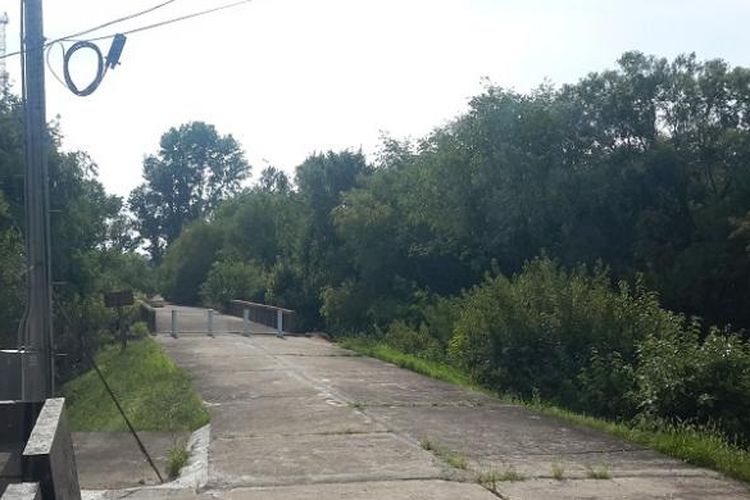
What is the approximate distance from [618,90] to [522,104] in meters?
4.22

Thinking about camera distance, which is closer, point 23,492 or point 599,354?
point 23,492

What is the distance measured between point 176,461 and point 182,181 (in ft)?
316

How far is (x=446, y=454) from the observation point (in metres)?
9.93

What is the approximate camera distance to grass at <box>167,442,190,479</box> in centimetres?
946

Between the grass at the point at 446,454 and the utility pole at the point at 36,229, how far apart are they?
3858 millimetres

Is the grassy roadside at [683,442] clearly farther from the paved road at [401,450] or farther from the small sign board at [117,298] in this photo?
the small sign board at [117,298]

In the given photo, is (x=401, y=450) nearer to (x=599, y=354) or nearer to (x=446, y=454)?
(x=446, y=454)

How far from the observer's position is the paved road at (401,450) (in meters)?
8.45

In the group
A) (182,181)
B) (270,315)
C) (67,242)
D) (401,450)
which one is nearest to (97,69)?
(401,450)

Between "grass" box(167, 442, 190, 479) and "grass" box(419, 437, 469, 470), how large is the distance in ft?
8.05

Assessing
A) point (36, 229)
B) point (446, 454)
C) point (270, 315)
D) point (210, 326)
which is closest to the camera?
point (36, 229)

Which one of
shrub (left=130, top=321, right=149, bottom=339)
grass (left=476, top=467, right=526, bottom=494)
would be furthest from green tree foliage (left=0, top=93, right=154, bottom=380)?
grass (left=476, top=467, right=526, bottom=494)

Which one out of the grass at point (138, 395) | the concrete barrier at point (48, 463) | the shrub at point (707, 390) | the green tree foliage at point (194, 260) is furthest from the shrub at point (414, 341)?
the green tree foliage at point (194, 260)

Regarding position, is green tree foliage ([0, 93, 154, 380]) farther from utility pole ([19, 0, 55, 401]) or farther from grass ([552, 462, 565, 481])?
grass ([552, 462, 565, 481])
